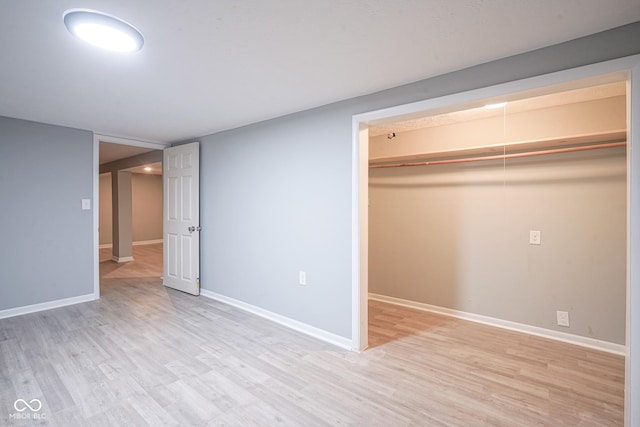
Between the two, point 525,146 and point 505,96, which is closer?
point 505,96

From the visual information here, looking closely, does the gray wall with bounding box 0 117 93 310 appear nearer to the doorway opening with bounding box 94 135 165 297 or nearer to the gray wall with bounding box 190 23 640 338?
the doorway opening with bounding box 94 135 165 297

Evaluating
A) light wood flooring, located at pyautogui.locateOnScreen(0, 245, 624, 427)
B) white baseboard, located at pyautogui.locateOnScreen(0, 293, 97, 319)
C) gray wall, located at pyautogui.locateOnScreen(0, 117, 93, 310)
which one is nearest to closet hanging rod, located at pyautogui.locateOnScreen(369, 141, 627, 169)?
light wood flooring, located at pyautogui.locateOnScreen(0, 245, 624, 427)

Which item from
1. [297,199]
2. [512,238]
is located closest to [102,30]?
[297,199]

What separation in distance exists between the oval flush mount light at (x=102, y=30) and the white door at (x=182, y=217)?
2488mm

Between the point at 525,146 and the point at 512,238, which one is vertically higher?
the point at 525,146

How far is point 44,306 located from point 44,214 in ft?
3.68

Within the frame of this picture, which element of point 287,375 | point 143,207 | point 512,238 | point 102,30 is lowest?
point 287,375

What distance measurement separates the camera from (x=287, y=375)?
2.22 metres

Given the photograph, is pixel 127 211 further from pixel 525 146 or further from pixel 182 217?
pixel 525 146

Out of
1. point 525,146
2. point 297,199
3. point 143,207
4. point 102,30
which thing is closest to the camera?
point 102,30

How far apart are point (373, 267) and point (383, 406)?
237cm

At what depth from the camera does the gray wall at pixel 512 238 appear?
2.66m

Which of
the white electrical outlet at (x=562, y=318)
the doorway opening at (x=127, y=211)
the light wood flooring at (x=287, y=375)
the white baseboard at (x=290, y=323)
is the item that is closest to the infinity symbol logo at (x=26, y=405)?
the light wood flooring at (x=287, y=375)

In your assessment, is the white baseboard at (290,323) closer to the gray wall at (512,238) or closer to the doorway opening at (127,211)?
the gray wall at (512,238)
